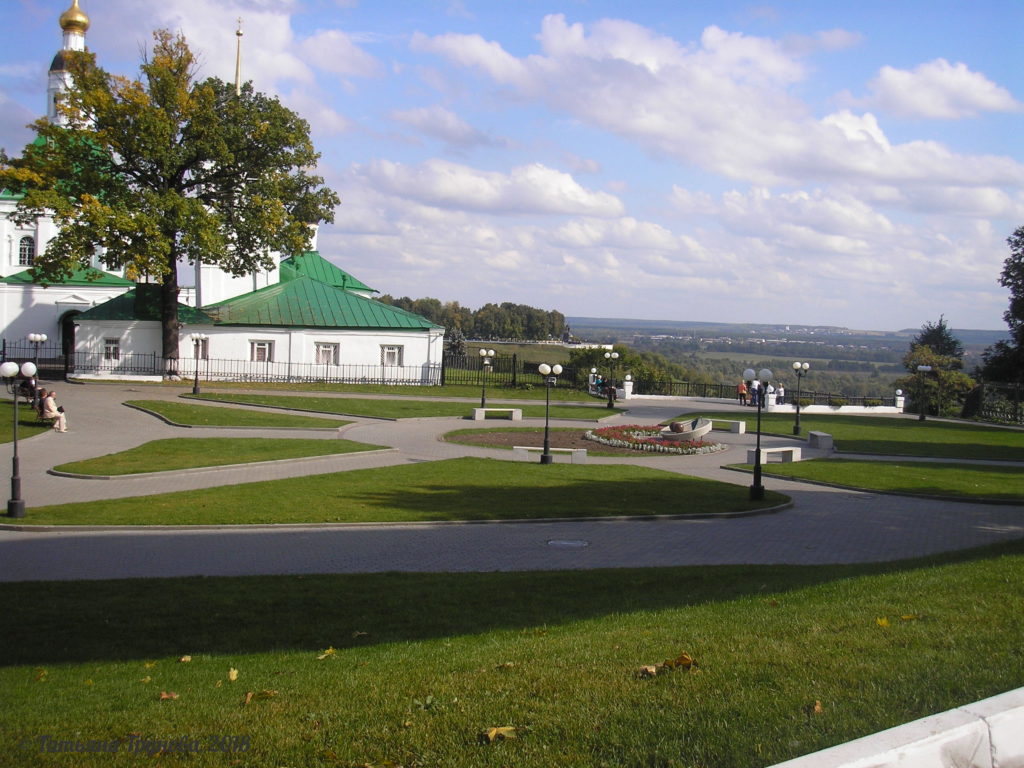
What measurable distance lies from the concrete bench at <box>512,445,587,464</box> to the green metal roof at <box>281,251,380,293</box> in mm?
39220

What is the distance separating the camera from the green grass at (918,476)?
21.0m

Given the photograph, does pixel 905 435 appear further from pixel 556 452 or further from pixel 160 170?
pixel 160 170

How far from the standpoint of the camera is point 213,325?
4697 centimetres

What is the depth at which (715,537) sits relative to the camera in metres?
15.4

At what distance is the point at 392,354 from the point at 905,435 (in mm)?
27661

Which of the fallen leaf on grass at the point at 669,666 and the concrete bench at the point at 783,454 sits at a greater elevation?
the fallen leaf on grass at the point at 669,666

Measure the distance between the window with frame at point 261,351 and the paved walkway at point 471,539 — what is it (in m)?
25.4

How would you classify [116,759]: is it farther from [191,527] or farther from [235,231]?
[235,231]

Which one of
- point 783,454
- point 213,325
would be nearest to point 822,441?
point 783,454

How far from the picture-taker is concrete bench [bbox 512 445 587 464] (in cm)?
2530

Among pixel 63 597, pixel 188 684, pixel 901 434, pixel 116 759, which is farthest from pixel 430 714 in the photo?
pixel 901 434

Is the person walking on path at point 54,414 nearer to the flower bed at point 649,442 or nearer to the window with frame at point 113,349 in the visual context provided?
the flower bed at point 649,442

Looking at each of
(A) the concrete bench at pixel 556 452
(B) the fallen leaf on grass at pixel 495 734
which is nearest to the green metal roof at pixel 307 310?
(A) the concrete bench at pixel 556 452

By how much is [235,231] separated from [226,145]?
13.5 feet
